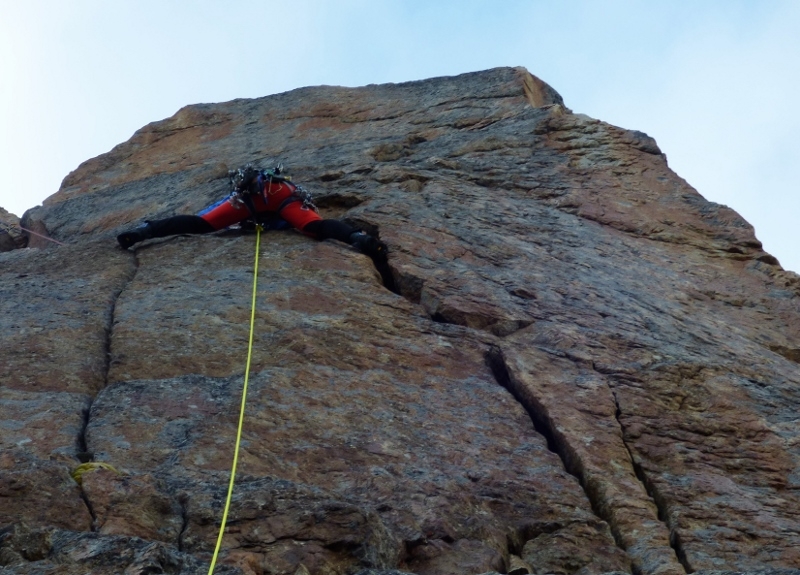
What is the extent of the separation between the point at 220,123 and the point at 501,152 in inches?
154

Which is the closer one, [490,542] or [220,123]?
[490,542]

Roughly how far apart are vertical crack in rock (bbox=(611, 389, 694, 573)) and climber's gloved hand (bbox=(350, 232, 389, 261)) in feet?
8.52

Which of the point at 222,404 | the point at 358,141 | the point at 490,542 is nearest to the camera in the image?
the point at 490,542

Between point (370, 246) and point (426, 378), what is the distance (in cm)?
196

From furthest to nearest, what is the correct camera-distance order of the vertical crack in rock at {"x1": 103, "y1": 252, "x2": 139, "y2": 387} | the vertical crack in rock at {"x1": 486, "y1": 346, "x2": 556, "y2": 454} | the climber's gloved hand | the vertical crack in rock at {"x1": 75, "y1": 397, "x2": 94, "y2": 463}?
the climber's gloved hand, the vertical crack in rock at {"x1": 103, "y1": 252, "x2": 139, "y2": 387}, the vertical crack in rock at {"x1": 486, "y1": 346, "x2": 556, "y2": 454}, the vertical crack in rock at {"x1": 75, "y1": 397, "x2": 94, "y2": 463}

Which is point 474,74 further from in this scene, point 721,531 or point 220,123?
point 721,531

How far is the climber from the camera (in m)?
9.74

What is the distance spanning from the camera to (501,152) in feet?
38.1

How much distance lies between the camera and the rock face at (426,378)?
5.64 meters

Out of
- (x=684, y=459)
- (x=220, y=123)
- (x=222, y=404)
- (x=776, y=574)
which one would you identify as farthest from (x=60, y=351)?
(x=220, y=123)

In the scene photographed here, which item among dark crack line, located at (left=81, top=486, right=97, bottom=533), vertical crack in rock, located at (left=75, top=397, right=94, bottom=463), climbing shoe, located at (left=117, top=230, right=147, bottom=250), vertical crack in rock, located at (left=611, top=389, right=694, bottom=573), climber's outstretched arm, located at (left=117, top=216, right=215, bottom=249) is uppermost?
climber's outstretched arm, located at (left=117, top=216, right=215, bottom=249)

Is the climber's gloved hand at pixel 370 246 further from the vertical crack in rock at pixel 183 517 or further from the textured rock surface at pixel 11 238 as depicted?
the textured rock surface at pixel 11 238

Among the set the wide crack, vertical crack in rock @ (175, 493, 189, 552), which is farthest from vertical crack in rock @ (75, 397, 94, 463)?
vertical crack in rock @ (175, 493, 189, 552)

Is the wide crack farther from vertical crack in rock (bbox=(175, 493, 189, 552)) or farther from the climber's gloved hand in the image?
the climber's gloved hand
